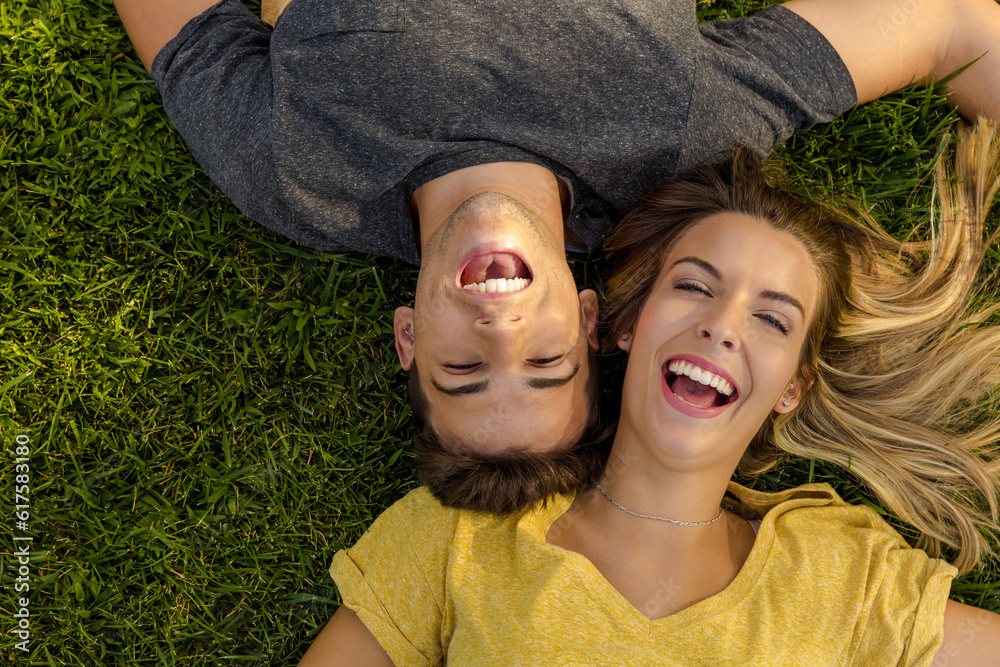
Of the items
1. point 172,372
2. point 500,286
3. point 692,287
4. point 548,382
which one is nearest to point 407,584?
point 548,382

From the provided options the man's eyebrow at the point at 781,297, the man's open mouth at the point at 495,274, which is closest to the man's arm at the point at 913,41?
the man's eyebrow at the point at 781,297

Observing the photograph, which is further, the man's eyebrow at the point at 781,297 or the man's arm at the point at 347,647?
the man's arm at the point at 347,647

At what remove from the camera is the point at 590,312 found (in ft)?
10.4

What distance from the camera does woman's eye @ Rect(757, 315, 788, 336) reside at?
2781mm

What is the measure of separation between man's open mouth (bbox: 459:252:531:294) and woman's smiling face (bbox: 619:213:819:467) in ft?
1.79

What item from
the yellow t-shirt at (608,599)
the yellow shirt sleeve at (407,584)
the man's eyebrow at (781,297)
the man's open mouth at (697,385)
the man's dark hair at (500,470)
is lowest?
the yellow shirt sleeve at (407,584)

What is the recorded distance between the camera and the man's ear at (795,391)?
309cm

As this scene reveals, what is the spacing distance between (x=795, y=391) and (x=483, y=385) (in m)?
1.36

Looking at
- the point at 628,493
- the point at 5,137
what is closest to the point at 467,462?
the point at 628,493

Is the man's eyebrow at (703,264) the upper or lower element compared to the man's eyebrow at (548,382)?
upper

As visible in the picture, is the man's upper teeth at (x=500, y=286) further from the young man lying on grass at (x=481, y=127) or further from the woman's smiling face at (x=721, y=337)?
the woman's smiling face at (x=721, y=337)

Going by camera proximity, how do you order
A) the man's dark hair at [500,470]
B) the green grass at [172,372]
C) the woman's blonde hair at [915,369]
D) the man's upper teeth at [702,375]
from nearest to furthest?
the man's upper teeth at [702,375] → the man's dark hair at [500,470] → the woman's blonde hair at [915,369] → the green grass at [172,372]

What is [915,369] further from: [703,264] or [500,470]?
[500,470]

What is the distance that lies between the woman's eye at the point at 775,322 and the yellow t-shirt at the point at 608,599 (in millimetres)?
808
